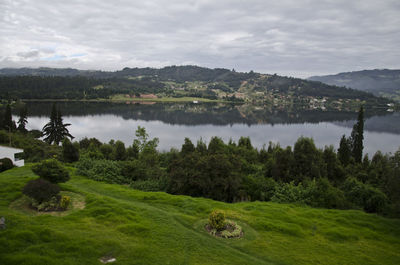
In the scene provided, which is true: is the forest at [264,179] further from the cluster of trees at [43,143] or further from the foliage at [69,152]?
the cluster of trees at [43,143]

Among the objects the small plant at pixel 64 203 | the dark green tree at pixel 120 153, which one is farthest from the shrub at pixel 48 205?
the dark green tree at pixel 120 153

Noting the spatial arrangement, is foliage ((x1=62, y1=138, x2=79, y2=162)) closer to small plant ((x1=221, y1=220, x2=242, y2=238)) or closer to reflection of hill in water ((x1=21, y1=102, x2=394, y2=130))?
small plant ((x1=221, y1=220, x2=242, y2=238))

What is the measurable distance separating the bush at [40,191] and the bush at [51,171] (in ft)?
8.47

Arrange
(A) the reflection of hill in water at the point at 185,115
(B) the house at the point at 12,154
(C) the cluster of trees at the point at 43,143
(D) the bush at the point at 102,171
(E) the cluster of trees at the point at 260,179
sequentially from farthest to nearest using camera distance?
(A) the reflection of hill in water at the point at 185,115, (C) the cluster of trees at the point at 43,143, (B) the house at the point at 12,154, (D) the bush at the point at 102,171, (E) the cluster of trees at the point at 260,179

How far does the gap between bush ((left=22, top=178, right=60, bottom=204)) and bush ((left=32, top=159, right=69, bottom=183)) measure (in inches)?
102

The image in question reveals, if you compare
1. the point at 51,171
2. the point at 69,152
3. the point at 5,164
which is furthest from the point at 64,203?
the point at 69,152

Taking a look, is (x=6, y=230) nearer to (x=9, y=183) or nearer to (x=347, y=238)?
(x=9, y=183)

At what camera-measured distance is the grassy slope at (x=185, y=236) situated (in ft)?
35.7

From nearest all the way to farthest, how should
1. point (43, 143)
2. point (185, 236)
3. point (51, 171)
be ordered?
point (185, 236) < point (51, 171) < point (43, 143)

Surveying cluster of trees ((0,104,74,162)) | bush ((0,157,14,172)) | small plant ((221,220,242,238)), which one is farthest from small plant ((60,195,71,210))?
cluster of trees ((0,104,74,162))

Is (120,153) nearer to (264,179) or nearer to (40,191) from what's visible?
(264,179)

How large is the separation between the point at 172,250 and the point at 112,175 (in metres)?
17.8

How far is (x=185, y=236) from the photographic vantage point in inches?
522

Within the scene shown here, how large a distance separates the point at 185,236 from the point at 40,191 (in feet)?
26.6
